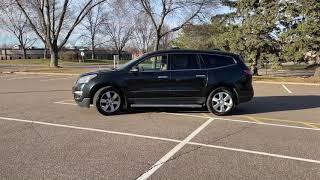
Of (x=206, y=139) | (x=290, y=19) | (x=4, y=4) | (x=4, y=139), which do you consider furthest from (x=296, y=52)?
(x=4, y=4)

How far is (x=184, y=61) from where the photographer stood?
1105 centimetres

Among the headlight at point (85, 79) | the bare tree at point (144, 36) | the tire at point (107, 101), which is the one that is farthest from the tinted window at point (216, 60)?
the bare tree at point (144, 36)

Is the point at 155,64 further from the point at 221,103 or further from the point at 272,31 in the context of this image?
the point at 272,31

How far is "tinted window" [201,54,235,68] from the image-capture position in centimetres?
1114

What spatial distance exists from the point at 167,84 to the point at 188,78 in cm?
53

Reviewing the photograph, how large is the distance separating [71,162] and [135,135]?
7.00 ft

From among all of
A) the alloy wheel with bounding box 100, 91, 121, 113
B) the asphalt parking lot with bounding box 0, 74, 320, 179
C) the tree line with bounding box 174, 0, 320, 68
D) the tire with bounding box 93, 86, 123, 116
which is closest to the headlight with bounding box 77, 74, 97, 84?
the tire with bounding box 93, 86, 123, 116

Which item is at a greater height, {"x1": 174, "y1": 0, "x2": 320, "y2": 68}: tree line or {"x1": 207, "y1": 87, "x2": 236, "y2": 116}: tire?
{"x1": 174, "y1": 0, "x2": 320, "y2": 68}: tree line

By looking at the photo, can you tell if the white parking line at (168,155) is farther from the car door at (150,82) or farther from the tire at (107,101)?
the tire at (107,101)

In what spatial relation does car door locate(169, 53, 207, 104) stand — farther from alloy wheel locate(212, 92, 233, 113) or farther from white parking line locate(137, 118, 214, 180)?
white parking line locate(137, 118, 214, 180)

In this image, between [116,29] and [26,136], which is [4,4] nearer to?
[26,136]

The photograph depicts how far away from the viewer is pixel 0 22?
75.6 m

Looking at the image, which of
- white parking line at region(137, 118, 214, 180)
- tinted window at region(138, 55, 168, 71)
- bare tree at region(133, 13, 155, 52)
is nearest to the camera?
white parking line at region(137, 118, 214, 180)

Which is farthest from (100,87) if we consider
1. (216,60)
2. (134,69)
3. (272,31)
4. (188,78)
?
(272,31)
